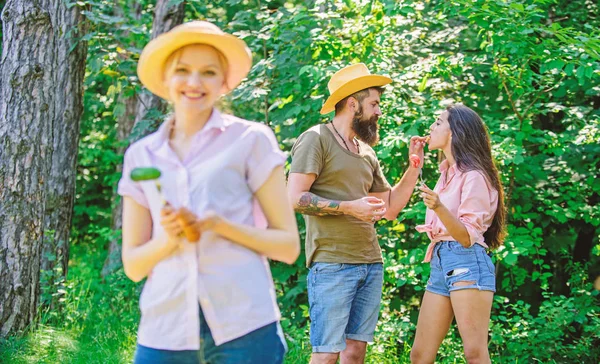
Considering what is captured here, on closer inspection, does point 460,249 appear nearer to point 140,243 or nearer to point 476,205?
point 476,205

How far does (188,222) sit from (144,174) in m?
0.18

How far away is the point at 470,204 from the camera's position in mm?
3803

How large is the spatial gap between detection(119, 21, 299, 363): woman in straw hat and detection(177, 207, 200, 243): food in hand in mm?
52

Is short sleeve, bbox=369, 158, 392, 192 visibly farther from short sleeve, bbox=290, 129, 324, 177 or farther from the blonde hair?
the blonde hair

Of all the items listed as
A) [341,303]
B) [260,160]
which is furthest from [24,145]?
[260,160]

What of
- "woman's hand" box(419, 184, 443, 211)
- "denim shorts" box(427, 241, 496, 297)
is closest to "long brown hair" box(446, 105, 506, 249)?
"denim shorts" box(427, 241, 496, 297)

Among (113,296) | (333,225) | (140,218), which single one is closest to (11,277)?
(113,296)

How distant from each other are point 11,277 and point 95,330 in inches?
30.5

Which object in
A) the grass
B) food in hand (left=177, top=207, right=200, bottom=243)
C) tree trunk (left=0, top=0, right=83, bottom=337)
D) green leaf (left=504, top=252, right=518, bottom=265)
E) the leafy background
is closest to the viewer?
food in hand (left=177, top=207, right=200, bottom=243)

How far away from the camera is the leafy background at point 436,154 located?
5000mm

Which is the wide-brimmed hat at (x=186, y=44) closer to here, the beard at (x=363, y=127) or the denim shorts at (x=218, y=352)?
the denim shorts at (x=218, y=352)

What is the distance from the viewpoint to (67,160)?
6.25 m

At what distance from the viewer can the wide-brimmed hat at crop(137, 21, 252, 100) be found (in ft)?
6.93

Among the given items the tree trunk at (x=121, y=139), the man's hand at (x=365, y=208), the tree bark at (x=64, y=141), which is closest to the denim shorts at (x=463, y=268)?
the man's hand at (x=365, y=208)
